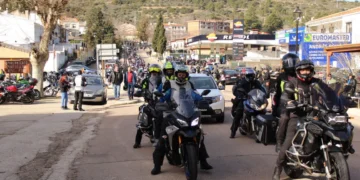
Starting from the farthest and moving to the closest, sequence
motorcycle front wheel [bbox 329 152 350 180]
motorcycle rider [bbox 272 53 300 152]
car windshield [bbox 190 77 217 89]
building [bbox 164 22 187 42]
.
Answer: building [bbox 164 22 187 42] < car windshield [bbox 190 77 217 89] < motorcycle rider [bbox 272 53 300 152] < motorcycle front wheel [bbox 329 152 350 180]

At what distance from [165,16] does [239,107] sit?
173 metres

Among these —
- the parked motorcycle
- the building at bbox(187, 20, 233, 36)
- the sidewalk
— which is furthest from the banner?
the building at bbox(187, 20, 233, 36)

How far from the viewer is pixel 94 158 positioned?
888 centimetres

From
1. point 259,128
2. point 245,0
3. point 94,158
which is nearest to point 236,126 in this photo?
point 259,128

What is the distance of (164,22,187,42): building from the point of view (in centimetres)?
14798

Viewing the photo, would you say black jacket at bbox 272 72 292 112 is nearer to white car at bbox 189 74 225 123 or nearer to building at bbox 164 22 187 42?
white car at bbox 189 74 225 123

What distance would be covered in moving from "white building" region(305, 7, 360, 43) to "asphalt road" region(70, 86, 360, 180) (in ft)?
128

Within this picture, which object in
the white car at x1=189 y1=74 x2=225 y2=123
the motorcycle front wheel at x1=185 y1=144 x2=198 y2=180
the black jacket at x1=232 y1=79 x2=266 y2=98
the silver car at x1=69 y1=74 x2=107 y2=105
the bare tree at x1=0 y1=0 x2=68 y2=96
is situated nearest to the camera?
the motorcycle front wheel at x1=185 y1=144 x2=198 y2=180

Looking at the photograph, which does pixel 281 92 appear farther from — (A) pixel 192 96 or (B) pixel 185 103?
(B) pixel 185 103

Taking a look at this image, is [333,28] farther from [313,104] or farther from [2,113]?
[313,104]

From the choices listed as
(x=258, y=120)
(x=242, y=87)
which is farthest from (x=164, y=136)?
(x=242, y=87)

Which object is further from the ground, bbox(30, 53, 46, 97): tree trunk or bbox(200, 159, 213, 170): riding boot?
bbox(30, 53, 46, 97): tree trunk

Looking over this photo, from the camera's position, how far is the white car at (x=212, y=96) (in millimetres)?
14102

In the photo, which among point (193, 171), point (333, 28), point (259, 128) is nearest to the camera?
point (193, 171)
